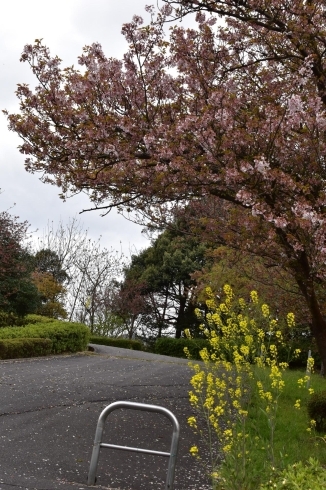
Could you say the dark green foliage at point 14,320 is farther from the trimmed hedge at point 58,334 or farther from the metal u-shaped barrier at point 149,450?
the metal u-shaped barrier at point 149,450

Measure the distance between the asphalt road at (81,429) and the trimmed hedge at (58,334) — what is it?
10.6 feet

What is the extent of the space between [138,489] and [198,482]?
2.24 ft

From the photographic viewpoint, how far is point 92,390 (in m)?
10.6

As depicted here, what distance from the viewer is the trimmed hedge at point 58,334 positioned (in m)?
16.9

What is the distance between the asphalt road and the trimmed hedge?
3245 millimetres

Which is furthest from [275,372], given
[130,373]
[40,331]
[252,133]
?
[40,331]

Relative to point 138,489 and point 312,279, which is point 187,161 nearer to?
point 312,279

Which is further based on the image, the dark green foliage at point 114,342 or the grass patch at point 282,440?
the dark green foliage at point 114,342

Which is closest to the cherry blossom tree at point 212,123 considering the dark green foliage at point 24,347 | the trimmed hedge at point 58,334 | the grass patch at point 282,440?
the grass patch at point 282,440

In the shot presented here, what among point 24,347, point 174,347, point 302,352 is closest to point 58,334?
point 24,347

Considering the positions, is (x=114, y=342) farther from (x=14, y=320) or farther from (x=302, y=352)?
(x=302, y=352)

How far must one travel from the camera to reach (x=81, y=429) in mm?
7477

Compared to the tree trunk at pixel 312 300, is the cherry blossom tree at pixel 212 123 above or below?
above

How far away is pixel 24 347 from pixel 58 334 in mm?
2240
